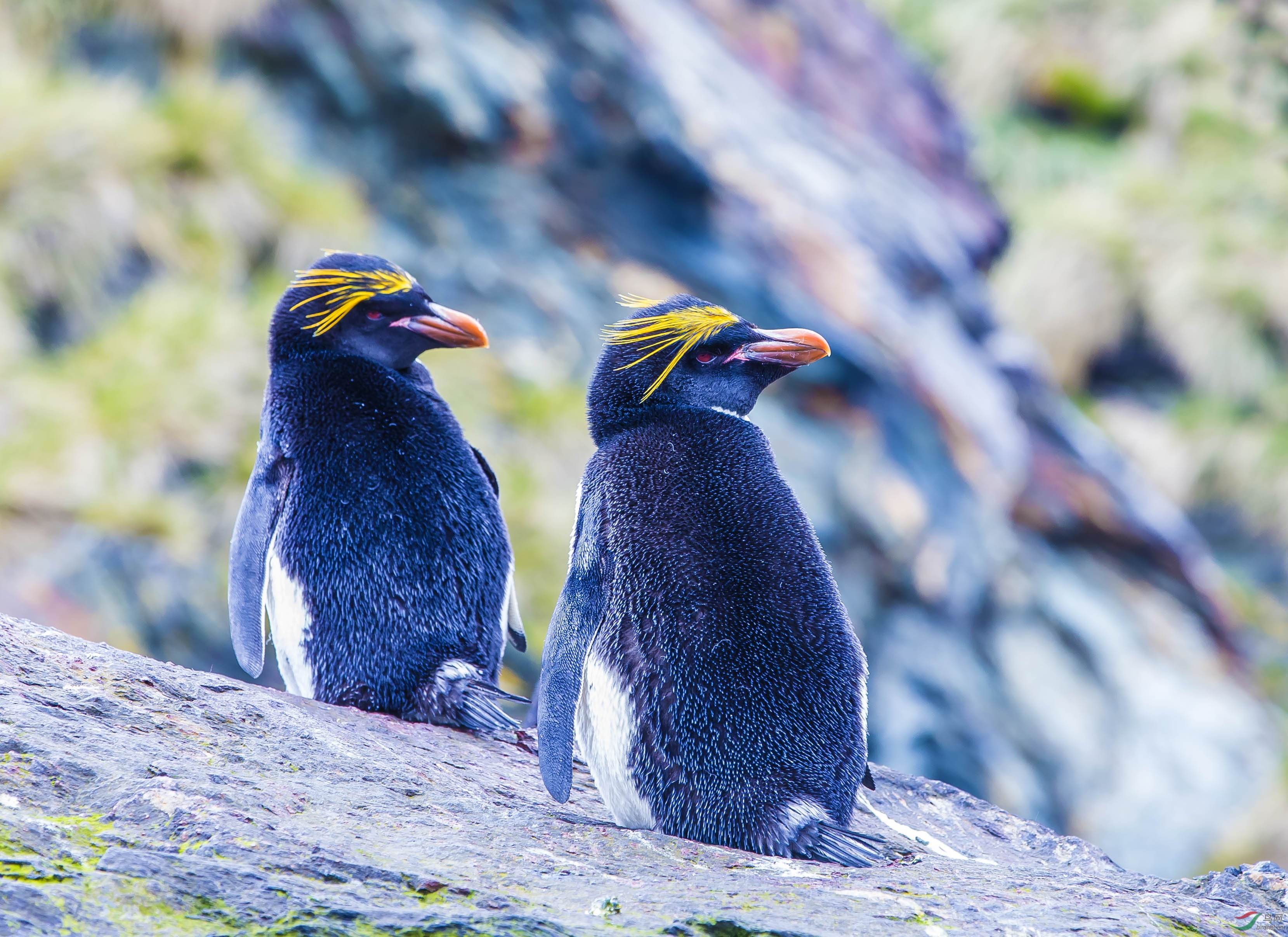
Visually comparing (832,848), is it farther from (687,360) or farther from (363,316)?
(363,316)

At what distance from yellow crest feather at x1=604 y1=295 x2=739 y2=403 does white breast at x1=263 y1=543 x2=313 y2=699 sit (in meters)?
0.83

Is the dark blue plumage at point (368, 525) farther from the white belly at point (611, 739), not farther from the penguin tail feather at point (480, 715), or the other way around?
the white belly at point (611, 739)

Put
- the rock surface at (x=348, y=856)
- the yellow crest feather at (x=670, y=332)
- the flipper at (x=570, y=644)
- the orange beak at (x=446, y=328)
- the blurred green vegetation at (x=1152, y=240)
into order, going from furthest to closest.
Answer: the blurred green vegetation at (x=1152, y=240) < the orange beak at (x=446, y=328) < the yellow crest feather at (x=670, y=332) < the flipper at (x=570, y=644) < the rock surface at (x=348, y=856)

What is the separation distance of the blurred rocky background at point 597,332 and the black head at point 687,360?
2.54 metres

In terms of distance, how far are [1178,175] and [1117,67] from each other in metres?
1.23

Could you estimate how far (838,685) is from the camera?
193 centimetres

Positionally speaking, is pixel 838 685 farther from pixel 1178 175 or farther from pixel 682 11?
pixel 1178 175

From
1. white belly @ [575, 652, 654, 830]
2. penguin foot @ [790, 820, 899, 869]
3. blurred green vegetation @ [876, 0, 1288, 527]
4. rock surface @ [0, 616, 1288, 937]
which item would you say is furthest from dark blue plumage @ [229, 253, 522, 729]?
blurred green vegetation @ [876, 0, 1288, 527]

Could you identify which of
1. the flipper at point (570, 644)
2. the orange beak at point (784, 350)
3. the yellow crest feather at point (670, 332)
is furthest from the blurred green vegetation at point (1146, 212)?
the flipper at point (570, 644)

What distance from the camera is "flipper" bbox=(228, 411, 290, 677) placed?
2.51m

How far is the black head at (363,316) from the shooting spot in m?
2.69

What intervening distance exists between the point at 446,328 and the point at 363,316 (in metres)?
0.19

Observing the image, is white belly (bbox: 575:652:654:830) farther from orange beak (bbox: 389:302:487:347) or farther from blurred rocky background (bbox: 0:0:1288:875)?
blurred rocky background (bbox: 0:0:1288:875)

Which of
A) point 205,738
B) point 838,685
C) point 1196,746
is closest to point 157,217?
point 205,738
